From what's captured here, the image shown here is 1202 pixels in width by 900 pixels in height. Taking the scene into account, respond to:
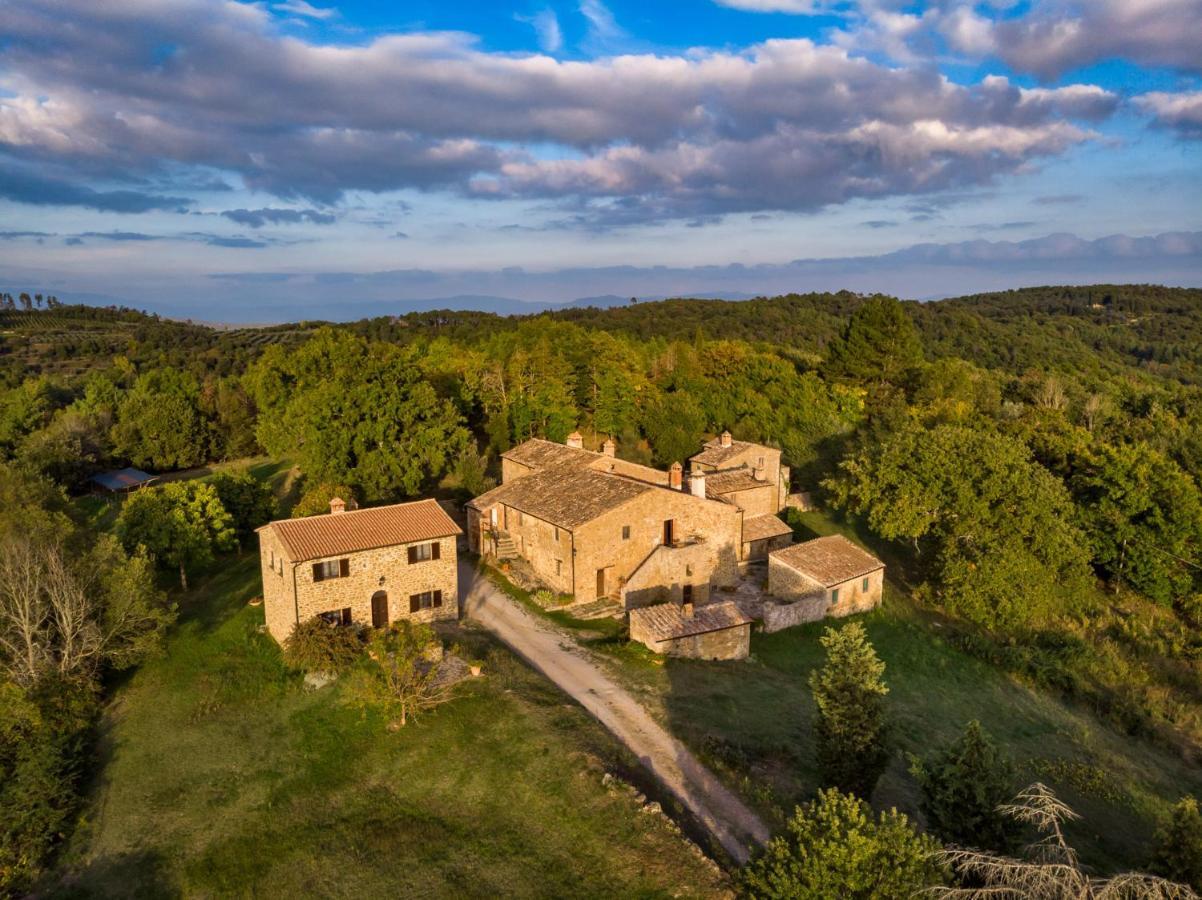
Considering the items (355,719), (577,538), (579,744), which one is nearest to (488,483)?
(577,538)

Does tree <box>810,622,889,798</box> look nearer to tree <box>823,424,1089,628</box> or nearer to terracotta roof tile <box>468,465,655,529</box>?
terracotta roof tile <box>468,465,655,529</box>

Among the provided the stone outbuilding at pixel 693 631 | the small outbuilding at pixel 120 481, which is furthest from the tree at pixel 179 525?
the small outbuilding at pixel 120 481

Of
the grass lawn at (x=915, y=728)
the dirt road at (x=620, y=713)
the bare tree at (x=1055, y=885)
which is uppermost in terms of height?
the bare tree at (x=1055, y=885)

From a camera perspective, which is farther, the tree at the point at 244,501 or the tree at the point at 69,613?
the tree at the point at 244,501

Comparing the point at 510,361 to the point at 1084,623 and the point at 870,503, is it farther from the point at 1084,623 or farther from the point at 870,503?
the point at 1084,623

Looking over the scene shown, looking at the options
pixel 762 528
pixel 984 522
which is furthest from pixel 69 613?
pixel 984 522

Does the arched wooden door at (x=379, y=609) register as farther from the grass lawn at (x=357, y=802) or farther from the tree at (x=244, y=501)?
the tree at (x=244, y=501)

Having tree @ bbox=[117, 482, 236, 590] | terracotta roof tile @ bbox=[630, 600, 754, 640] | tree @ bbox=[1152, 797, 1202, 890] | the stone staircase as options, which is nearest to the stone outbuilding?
terracotta roof tile @ bbox=[630, 600, 754, 640]
